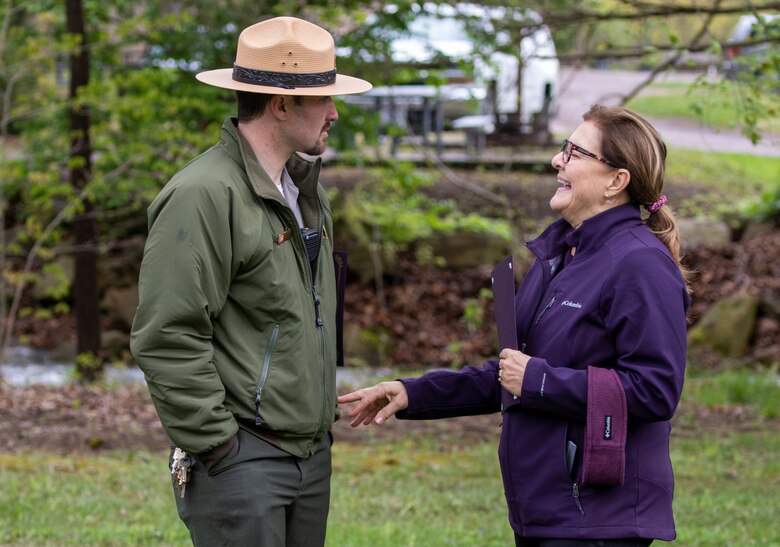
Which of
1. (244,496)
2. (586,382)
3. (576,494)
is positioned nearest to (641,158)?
(586,382)

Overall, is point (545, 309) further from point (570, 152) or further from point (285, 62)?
point (285, 62)

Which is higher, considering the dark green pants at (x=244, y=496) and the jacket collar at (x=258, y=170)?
the jacket collar at (x=258, y=170)

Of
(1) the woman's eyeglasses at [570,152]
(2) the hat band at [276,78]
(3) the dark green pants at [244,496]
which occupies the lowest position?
(3) the dark green pants at [244,496]

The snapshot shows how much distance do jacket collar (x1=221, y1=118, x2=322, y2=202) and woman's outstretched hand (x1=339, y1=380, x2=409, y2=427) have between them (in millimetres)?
679

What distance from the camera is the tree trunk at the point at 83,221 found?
36.0ft

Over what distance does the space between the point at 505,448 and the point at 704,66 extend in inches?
242

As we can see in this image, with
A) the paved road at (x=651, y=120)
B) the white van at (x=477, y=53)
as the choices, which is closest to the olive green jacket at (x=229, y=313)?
the white van at (x=477, y=53)

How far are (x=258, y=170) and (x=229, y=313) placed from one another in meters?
0.43

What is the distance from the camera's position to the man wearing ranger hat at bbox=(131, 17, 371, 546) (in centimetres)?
287

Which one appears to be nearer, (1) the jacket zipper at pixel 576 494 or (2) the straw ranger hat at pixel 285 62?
(1) the jacket zipper at pixel 576 494

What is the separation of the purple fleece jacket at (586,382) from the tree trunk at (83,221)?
844 centimetres

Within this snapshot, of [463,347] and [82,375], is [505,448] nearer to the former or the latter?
[82,375]

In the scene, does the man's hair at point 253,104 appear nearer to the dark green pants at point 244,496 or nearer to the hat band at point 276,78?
the hat band at point 276,78

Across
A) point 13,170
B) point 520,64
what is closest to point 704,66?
point 520,64
